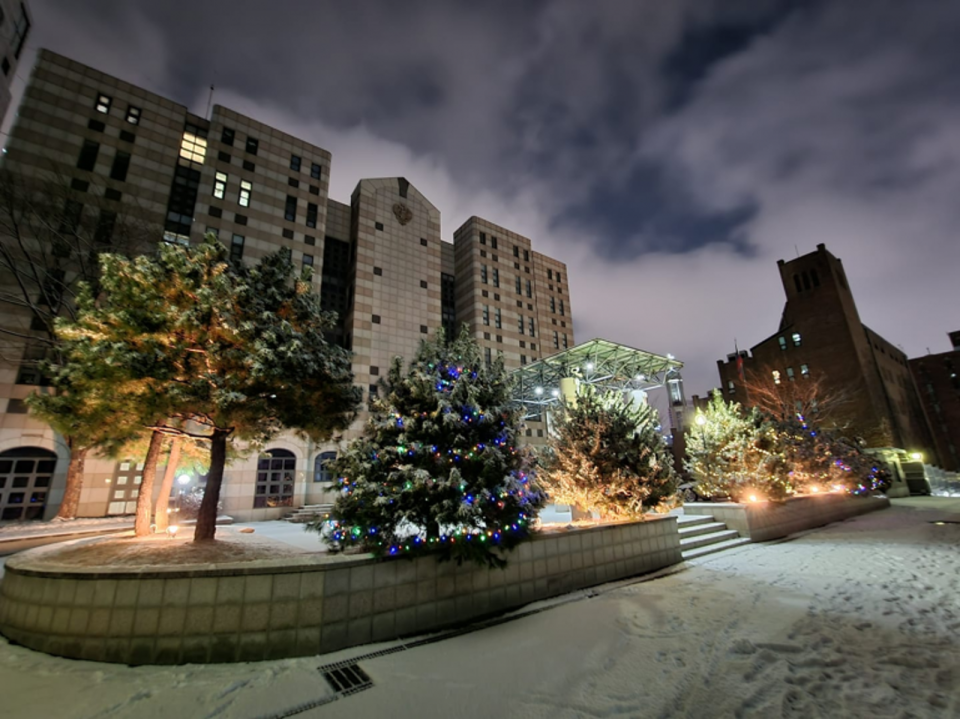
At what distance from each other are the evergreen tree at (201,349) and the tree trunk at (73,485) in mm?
15485

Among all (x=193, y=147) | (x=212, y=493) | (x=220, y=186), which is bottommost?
(x=212, y=493)

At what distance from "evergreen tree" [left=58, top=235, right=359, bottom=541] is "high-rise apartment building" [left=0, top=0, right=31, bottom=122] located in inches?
1287

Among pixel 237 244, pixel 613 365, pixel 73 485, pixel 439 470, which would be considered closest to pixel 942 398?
pixel 613 365

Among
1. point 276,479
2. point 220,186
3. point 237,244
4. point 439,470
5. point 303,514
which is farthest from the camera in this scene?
point 220,186

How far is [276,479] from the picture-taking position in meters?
25.1

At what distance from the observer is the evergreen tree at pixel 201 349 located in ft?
28.0

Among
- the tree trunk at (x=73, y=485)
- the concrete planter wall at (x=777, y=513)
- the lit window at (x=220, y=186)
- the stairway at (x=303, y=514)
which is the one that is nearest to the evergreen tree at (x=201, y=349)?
the stairway at (x=303, y=514)

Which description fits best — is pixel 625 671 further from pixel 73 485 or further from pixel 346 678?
pixel 73 485

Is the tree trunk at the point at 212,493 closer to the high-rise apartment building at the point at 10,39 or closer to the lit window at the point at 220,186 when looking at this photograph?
the lit window at the point at 220,186

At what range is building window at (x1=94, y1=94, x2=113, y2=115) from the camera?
86.6 ft

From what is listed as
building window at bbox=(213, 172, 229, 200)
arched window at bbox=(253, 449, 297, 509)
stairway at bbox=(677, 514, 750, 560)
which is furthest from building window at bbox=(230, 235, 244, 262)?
stairway at bbox=(677, 514, 750, 560)

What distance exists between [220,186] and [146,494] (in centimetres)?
2640

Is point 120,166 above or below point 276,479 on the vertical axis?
above

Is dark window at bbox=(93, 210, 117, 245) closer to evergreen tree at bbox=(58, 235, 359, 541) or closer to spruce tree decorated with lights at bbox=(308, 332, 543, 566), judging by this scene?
evergreen tree at bbox=(58, 235, 359, 541)
